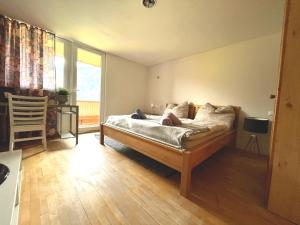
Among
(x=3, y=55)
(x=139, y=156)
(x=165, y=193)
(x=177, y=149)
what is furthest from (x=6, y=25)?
(x=165, y=193)

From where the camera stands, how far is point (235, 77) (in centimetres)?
307

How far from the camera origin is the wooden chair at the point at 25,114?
212 centimetres

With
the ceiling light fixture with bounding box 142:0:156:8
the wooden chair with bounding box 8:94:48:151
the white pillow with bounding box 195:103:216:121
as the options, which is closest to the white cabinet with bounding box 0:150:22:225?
the wooden chair with bounding box 8:94:48:151

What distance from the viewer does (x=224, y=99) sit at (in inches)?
127

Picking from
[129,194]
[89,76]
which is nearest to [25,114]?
[129,194]

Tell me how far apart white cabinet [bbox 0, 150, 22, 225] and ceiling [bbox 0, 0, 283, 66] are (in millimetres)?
2057

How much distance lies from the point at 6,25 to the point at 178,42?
3117mm

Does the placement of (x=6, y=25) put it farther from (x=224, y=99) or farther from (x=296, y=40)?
(x=224, y=99)

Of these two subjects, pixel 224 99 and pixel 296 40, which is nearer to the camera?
pixel 296 40

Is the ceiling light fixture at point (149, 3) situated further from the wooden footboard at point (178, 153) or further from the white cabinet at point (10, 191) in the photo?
the white cabinet at point (10, 191)

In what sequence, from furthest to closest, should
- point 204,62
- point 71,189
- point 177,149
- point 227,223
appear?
point 204,62 → point 177,149 → point 71,189 → point 227,223

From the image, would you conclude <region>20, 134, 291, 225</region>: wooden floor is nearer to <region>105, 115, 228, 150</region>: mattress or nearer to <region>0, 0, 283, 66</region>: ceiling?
<region>105, 115, 228, 150</region>: mattress

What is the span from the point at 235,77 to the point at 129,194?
9.93 ft

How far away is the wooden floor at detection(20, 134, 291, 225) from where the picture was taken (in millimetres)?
1148
